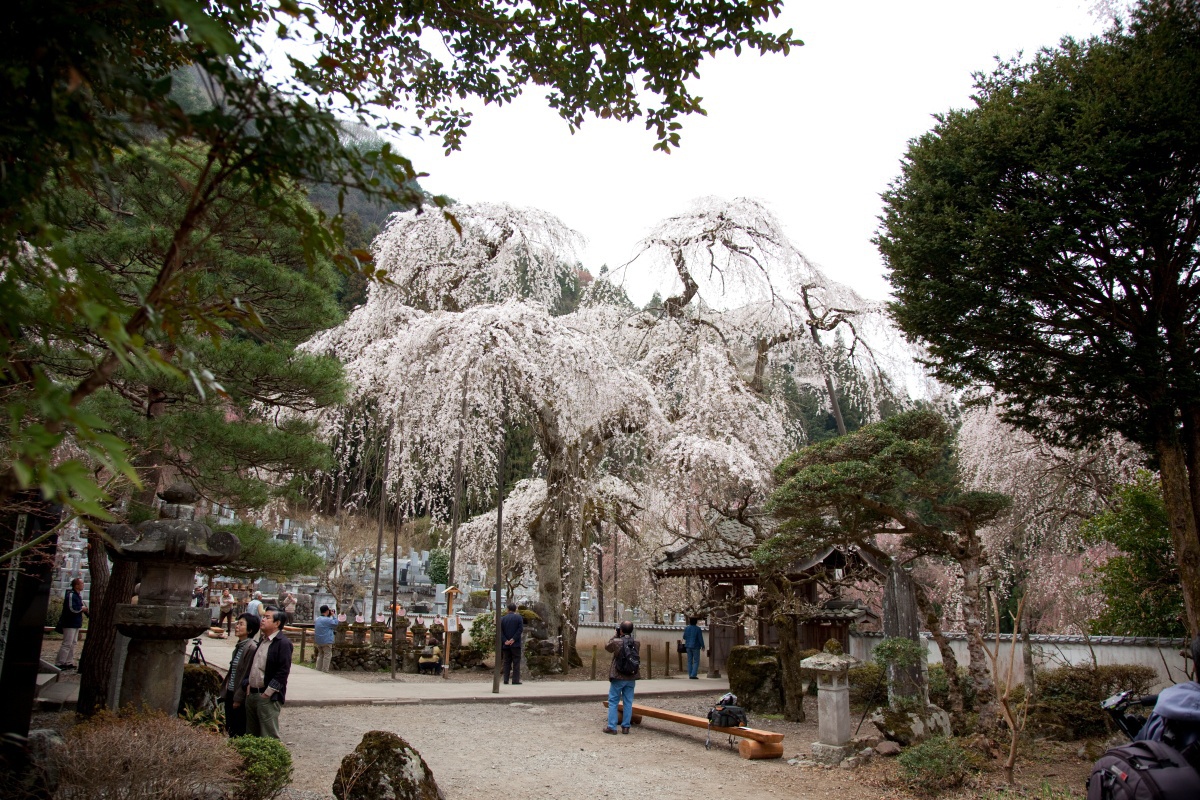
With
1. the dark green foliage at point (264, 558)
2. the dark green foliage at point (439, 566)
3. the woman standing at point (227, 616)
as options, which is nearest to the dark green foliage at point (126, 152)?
the dark green foliage at point (264, 558)

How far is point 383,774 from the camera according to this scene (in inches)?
191

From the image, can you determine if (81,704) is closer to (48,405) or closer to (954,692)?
(48,405)

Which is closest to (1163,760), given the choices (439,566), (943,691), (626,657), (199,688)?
(626,657)

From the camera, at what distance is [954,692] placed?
9.24m

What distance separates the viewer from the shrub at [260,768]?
474 centimetres

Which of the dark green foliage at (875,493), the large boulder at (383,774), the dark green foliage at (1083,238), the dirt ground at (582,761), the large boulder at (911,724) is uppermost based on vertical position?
the dark green foliage at (1083,238)

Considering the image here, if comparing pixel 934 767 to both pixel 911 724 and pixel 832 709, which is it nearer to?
pixel 832 709

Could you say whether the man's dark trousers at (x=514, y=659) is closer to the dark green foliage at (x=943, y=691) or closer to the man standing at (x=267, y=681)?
the dark green foliage at (x=943, y=691)

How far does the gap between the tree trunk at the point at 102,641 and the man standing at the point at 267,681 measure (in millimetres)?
2030

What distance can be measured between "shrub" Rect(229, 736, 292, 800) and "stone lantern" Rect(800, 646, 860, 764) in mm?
5388

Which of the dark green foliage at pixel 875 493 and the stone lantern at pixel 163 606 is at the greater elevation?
the dark green foliage at pixel 875 493

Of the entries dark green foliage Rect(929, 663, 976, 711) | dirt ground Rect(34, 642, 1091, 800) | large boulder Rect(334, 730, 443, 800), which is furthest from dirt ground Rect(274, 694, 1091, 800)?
dark green foliage Rect(929, 663, 976, 711)

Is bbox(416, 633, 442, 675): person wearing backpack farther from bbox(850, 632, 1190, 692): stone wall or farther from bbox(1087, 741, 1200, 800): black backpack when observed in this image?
bbox(1087, 741, 1200, 800): black backpack

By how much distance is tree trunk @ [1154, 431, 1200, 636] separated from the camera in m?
6.52
